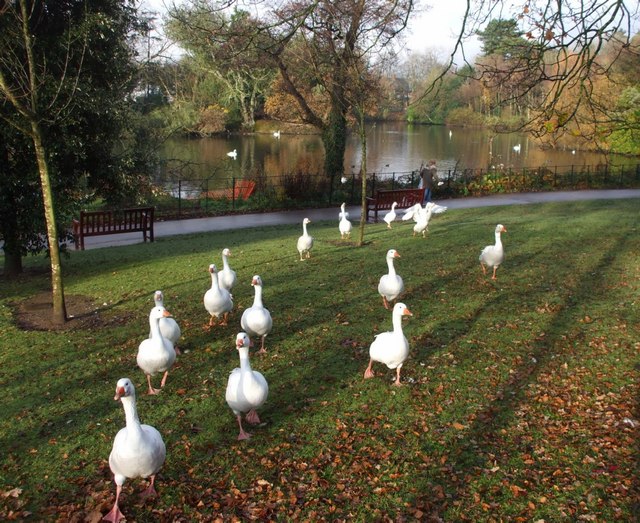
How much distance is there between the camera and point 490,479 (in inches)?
200

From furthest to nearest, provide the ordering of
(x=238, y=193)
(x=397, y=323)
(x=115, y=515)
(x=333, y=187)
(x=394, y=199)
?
(x=333, y=187) < (x=238, y=193) < (x=394, y=199) < (x=397, y=323) < (x=115, y=515)

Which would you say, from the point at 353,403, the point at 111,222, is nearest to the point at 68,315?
the point at 353,403

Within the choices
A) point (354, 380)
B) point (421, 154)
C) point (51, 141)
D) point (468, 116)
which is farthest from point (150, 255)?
point (468, 116)

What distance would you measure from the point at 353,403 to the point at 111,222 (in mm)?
11866

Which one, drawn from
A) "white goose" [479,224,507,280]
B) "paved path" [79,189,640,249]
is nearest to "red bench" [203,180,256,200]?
"paved path" [79,189,640,249]

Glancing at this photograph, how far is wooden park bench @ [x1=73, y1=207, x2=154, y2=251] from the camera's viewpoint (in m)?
15.5

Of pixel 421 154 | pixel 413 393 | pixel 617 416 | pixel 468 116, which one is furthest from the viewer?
pixel 468 116

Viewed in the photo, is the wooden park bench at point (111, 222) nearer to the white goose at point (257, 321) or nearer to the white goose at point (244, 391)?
the white goose at point (257, 321)

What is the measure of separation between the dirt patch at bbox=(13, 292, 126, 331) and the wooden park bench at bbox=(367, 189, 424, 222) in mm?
11369

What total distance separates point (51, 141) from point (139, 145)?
2598 mm

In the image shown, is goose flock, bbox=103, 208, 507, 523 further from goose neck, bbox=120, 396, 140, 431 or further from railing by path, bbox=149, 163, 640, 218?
railing by path, bbox=149, 163, 640, 218

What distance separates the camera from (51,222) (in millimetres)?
8703

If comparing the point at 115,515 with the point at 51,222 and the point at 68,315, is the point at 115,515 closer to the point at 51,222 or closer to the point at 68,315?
the point at 51,222

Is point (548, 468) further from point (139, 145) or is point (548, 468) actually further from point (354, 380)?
point (139, 145)
